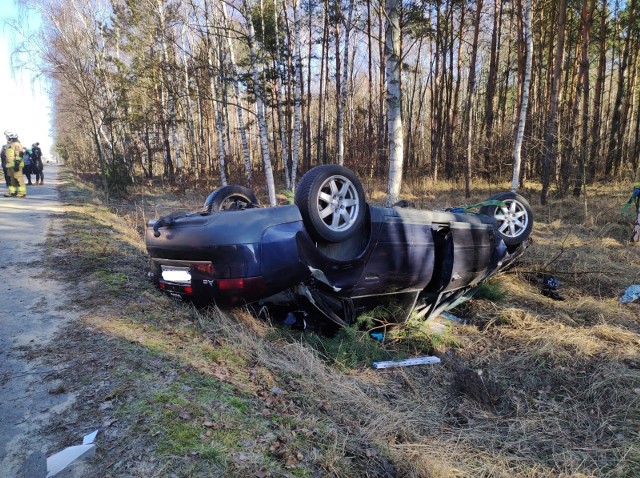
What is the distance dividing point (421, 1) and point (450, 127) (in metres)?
5.18

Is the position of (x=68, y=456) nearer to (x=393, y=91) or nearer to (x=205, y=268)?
(x=205, y=268)

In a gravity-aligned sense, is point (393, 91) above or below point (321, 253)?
above

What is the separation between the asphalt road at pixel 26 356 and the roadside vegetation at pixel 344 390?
12cm

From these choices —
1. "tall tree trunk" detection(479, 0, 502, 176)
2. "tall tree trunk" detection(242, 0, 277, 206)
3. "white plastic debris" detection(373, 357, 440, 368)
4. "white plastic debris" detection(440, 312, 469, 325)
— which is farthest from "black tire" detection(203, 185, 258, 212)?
"tall tree trunk" detection(479, 0, 502, 176)

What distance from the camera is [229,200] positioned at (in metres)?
4.79

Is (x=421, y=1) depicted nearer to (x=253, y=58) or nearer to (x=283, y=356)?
(x=253, y=58)

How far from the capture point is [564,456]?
2488mm

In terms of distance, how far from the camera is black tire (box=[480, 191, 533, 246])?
224 inches

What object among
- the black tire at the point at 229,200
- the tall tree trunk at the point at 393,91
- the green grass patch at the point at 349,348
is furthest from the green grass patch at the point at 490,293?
the black tire at the point at 229,200

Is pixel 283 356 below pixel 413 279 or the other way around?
below

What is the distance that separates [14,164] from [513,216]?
41.6 feet

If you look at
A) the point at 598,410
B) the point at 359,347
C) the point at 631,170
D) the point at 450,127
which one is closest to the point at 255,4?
the point at 450,127

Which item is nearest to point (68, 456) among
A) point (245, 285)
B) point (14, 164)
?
point (245, 285)

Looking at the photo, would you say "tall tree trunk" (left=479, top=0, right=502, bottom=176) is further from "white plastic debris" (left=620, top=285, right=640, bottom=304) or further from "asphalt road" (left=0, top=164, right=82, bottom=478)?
"asphalt road" (left=0, top=164, right=82, bottom=478)
